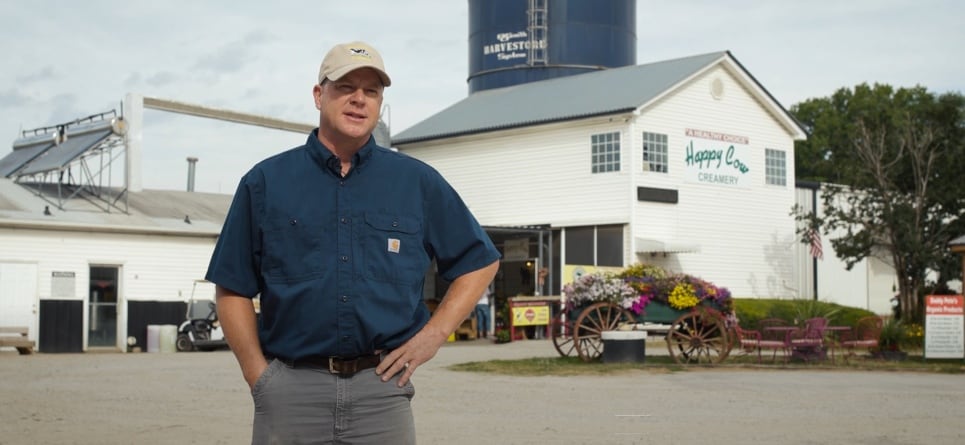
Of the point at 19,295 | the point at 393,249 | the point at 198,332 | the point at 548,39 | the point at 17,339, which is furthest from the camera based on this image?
the point at 548,39

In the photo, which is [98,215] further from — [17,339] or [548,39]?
[548,39]

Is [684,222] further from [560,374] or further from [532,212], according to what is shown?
[560,374]

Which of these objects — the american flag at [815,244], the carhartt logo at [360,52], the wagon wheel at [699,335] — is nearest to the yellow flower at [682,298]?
the wagon wheel at [699,335]

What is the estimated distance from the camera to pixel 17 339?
1103 inches

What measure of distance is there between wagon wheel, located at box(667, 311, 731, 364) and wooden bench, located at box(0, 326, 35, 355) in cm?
1456

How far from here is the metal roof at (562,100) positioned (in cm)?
3747

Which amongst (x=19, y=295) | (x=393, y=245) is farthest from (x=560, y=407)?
(x=19, y=295)

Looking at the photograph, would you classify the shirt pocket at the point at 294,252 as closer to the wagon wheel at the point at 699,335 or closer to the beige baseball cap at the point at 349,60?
the beige baseball cap at the point at 349,60

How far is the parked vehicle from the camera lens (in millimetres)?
30547

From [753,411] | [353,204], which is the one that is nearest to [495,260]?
[353,204]

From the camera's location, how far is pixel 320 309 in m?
3.97

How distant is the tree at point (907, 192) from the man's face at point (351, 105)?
3328 cm

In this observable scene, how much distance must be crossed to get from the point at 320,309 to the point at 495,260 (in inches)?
26.8

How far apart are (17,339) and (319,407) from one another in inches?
1022
